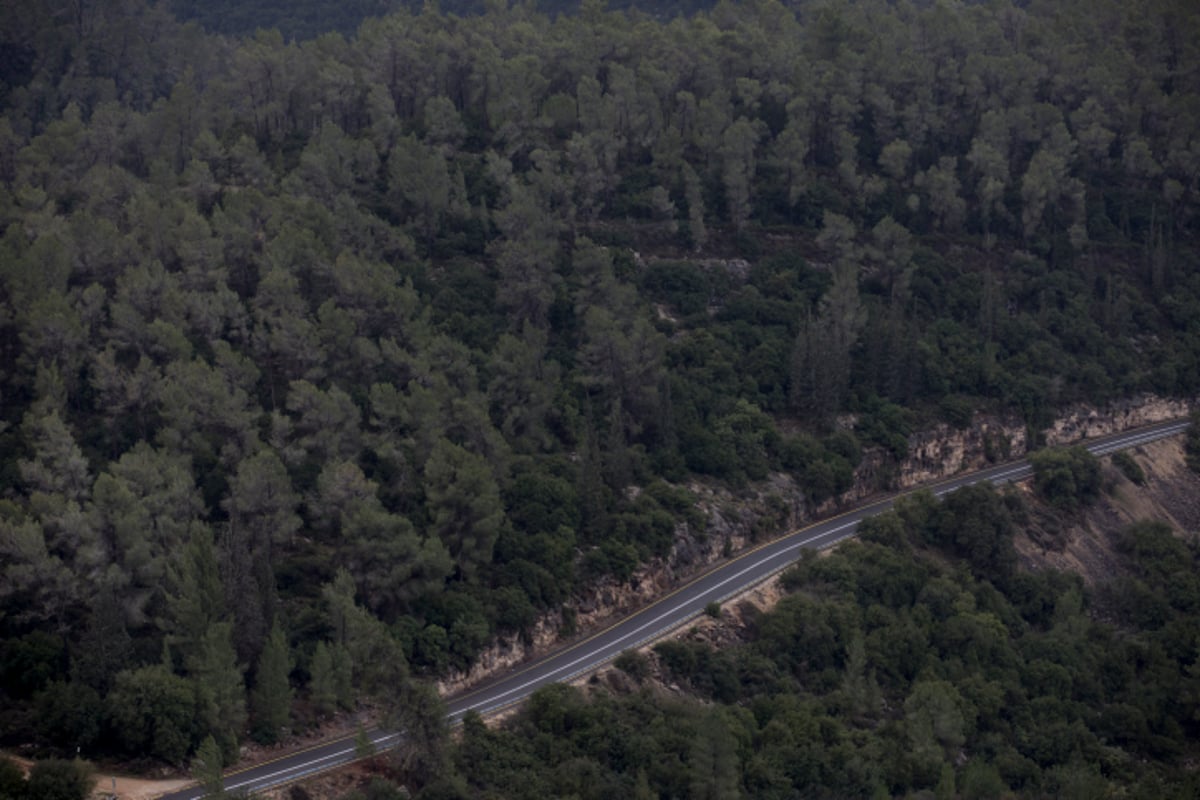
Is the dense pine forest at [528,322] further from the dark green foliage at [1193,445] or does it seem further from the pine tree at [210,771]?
the dark green foliage at [1193,445]

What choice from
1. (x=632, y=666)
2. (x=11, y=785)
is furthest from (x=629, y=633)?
(x=11, y=785)

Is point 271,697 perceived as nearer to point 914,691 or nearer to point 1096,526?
point 914,691

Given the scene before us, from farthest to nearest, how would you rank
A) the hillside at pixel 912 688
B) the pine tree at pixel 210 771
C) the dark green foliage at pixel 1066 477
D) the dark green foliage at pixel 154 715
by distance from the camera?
the dark green foliage at pixel 1066 477, the hillside at pixel 912 688, the dark green foliage at pixel 154 715, the pine tree at pixel 210 771

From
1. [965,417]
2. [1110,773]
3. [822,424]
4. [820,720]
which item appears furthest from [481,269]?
[1110,773]

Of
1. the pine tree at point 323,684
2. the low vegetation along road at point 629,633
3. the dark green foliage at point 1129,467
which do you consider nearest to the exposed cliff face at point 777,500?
the low vegetation along road at point 629,633

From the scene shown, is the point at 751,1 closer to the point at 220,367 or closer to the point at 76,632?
the point at 220,367

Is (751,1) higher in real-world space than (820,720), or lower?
higher

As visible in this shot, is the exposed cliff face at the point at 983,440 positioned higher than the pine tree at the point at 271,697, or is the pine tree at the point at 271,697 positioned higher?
the pine tree at the point at 271,697
